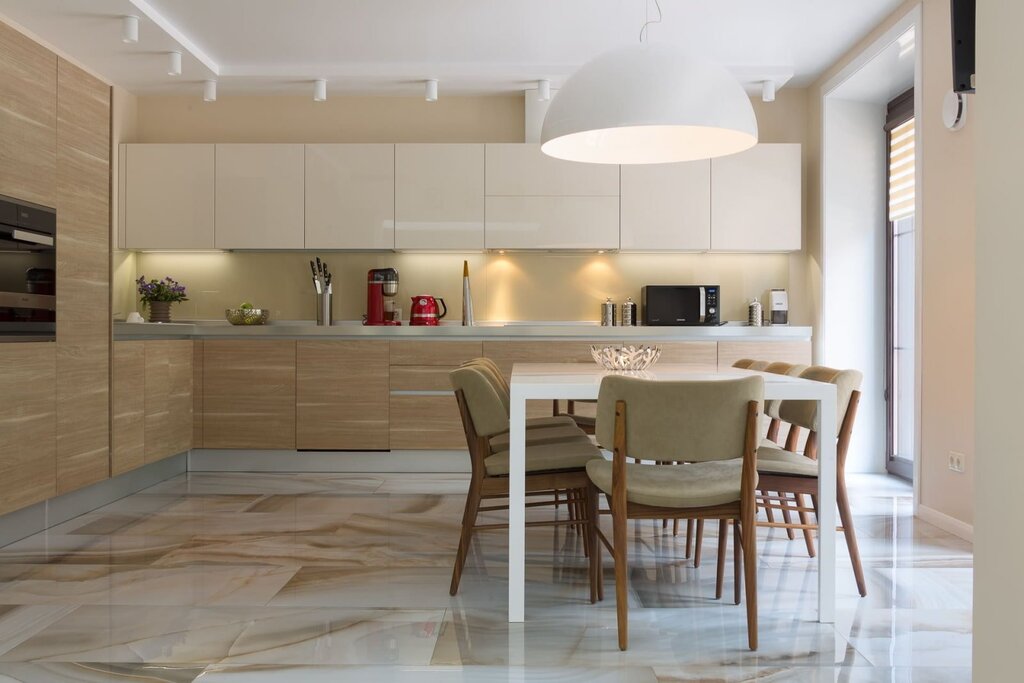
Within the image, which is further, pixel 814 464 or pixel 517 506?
pixel 814 464

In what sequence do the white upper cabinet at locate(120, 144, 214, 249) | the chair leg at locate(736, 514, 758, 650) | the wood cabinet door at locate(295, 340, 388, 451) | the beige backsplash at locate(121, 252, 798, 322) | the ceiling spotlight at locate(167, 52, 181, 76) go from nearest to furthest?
the chair leg at locate(736, 514, 758, 650)
the ceiling spotlight at locate(167, 52, 181, 76)
the wood cabinet door at locate(295, 340, 388, 451)
the white upper cabinet at locate(120, 144, 214, 249)
the beige backsplash at locate(121, 252, 798, 322)

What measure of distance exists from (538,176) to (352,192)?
1.24 meters

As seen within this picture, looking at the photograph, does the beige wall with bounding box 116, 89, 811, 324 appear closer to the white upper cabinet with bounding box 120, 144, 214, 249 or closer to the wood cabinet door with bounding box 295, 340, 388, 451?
the white upper cabinet with bounding box 120, 144, 214, 249

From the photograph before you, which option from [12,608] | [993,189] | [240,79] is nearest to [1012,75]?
[993,189]

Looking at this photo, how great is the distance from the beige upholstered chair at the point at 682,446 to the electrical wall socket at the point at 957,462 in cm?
177

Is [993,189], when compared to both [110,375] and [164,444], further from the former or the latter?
[164,444]

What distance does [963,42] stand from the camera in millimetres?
1428

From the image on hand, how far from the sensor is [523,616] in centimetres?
246

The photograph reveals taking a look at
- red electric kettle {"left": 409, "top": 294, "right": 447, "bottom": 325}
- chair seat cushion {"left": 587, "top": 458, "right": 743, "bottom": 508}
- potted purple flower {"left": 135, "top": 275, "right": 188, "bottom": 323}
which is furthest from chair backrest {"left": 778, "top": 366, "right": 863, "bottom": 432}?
potted purple flower {"left": 135, "top": 275, "right": 188, "bottom": 323}

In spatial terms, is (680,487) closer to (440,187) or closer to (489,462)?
Answer: (489,462)

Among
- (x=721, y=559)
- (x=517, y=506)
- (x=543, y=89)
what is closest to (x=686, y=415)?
(x=517, y=506)

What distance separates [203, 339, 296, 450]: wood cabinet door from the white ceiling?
178 centimetres

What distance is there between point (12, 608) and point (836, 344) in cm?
458

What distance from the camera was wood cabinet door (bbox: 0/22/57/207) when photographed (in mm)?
3102
